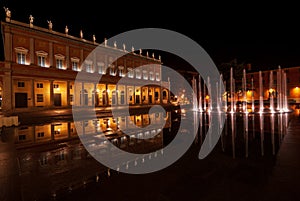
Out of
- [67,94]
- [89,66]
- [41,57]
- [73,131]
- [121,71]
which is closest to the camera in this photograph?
[73,131]

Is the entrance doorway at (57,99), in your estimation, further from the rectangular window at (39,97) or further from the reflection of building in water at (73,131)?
the reflection of building in water at (73,131)

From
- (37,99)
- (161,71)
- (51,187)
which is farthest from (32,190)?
(161,71)

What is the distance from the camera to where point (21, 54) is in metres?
26.8

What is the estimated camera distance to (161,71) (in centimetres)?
5669

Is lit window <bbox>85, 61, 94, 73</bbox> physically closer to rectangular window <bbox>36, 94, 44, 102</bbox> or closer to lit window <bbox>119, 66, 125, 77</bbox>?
lit window <bbox>119, 66, 125, 77</bbox>

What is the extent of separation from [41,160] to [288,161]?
706 centimetres

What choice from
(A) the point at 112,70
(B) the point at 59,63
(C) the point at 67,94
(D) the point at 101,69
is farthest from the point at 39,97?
(A) the point at 112,70

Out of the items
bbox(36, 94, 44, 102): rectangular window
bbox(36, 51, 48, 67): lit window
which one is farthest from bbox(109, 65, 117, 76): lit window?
bbox(36, 94, 44, 102): rectangular window

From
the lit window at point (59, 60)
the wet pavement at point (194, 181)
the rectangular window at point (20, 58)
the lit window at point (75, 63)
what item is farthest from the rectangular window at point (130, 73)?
the wet pavement at point (194, 181)

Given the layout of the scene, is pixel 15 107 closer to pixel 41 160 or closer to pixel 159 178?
pixel 41 160

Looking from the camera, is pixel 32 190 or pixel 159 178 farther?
pixel 159 178

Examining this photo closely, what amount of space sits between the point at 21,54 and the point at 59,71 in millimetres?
5660

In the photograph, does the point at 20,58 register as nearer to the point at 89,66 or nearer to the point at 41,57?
the point at 41,57

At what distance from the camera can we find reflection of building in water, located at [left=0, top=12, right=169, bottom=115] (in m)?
25.8
